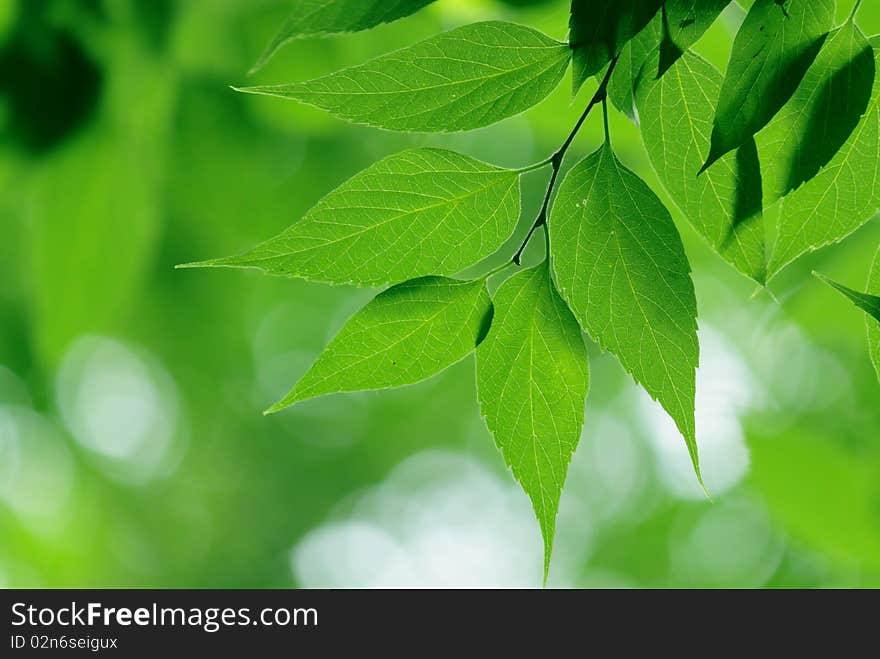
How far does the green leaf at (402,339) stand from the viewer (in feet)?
1.40

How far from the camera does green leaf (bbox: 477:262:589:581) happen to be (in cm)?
42

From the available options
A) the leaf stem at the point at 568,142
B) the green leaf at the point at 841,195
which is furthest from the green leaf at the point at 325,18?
the green leaf at the point at 841,195

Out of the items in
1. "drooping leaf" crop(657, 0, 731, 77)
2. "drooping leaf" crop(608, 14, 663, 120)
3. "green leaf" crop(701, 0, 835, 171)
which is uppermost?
"drooping leaf" crop(608, 14, 663, 120)

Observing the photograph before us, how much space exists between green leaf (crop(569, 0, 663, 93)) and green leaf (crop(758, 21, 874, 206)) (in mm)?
78

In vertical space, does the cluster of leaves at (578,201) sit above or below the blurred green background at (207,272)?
below

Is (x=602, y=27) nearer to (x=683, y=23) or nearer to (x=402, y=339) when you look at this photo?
(x=683, y=23)

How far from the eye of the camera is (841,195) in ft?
1.37

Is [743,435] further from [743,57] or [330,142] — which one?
[743,57]

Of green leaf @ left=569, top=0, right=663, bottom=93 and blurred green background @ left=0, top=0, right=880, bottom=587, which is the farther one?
blurred green background @ left=0, top=0, right=880, bottom=587

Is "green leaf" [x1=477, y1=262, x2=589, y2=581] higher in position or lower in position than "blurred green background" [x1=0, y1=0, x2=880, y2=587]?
lower

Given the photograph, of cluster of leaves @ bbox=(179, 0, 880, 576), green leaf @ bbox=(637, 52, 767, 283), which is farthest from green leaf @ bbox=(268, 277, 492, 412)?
green leaf @ bbox=(637, 52, 767, 283)

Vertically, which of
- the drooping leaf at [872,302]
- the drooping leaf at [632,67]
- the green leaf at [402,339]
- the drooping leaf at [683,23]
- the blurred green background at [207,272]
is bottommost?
the drooping leaf at [872,302]

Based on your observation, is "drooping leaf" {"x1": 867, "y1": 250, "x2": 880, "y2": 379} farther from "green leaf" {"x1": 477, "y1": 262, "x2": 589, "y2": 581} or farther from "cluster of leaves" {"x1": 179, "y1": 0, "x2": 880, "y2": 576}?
"green leaf" {"x1": 477, "y1": 262, "x2": 589, "y2": 581}

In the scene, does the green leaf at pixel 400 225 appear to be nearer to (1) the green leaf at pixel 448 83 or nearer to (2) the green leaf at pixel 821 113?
(1) the green leaf at pixel 448 83
